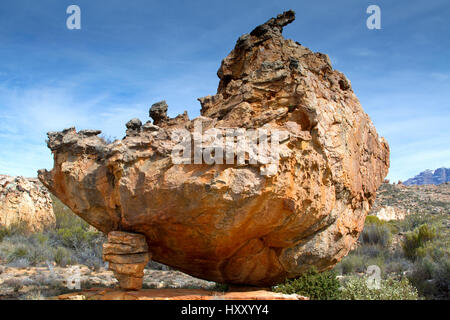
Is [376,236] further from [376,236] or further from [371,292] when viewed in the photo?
[371,292]

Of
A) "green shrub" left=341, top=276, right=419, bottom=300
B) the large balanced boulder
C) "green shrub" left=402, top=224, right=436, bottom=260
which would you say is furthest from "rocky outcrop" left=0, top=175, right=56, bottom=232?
"green shrub" left=402, top=224, right=436, bottom=260

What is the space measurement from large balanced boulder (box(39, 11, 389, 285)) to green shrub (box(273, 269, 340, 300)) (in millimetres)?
205

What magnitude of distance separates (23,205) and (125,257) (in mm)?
12461

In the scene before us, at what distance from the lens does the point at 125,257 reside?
7094 mm

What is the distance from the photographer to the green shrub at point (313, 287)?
7676 millimetres

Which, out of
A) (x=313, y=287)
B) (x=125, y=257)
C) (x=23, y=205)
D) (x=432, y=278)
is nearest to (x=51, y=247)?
(x=23, y=205)

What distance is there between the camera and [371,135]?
9930 mm

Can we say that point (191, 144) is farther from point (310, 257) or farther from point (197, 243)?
point (310, 257)

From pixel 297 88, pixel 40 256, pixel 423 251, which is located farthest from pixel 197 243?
pixel 423 251

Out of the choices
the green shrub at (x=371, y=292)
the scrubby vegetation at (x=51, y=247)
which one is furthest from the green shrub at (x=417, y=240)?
the scrubby vegetation at (x=51, y=247)

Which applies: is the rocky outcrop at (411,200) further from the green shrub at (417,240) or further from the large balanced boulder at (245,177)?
the large balanced boulder at (245,177)

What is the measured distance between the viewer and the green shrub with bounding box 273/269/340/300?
768cm
